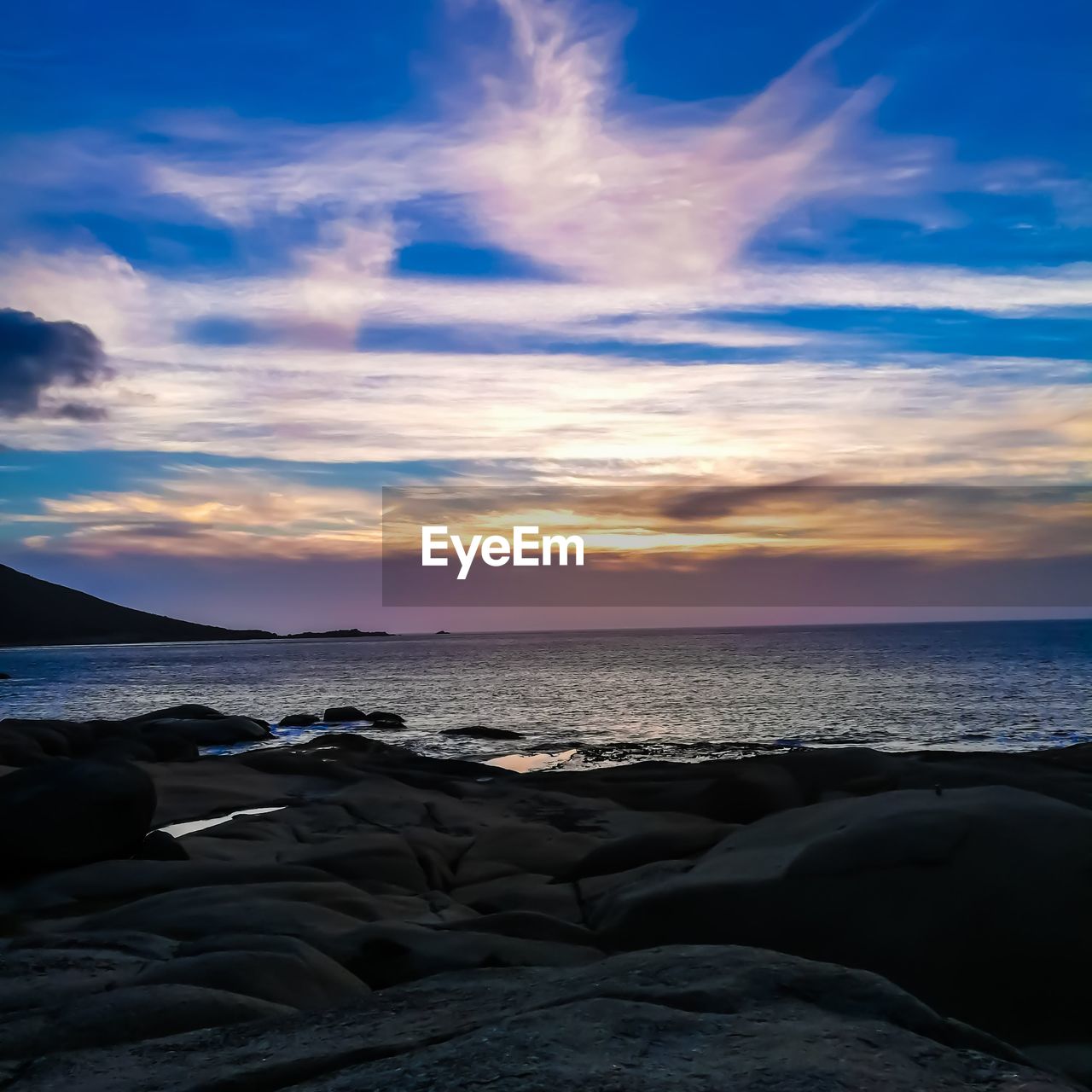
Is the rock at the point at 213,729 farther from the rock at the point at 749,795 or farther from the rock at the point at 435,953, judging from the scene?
the rock at the point at 435,953

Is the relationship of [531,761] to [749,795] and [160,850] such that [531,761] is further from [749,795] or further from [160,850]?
[160,850]

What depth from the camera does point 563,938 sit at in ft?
22.4

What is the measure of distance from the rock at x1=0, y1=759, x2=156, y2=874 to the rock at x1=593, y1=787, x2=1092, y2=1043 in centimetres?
620

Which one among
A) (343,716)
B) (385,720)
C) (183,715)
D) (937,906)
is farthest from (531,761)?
(937,906)

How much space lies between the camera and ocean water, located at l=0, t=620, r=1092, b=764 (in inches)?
1166

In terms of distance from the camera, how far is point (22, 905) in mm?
8727

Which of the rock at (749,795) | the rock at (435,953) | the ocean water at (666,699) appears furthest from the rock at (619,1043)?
the ocean water at (666,699)

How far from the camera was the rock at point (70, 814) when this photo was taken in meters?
9.74

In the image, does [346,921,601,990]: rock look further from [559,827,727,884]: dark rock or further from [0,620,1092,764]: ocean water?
[0,620,1092,764]: ocean water

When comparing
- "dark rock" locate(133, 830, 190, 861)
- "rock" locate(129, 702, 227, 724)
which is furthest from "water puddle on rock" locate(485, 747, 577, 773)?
"dark rock" locate(133, 830, 190, 861)

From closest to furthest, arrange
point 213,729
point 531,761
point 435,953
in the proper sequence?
point 435,953 → point 531,761 → point 213,729

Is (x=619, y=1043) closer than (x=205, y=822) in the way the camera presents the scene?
Yes

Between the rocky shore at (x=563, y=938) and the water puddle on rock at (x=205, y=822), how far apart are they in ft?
1.16

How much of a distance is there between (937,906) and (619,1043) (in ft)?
12.9
